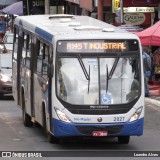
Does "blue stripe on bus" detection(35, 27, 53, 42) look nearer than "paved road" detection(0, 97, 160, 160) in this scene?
No

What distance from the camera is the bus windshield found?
16.5 metres

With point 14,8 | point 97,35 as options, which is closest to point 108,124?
point 97,35

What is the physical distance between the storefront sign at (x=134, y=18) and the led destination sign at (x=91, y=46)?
20966 millimetres

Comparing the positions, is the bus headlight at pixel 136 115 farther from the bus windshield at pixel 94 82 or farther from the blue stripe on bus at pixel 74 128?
the bus windshield at pixel 94 82

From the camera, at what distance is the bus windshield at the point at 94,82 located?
16.5 m

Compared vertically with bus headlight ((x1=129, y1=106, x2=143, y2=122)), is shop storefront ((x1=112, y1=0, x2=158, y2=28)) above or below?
below

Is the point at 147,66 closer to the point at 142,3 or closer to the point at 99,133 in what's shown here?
the point at 142,3

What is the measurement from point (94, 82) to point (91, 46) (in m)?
0.79

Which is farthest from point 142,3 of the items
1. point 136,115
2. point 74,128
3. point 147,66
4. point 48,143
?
point 74,128

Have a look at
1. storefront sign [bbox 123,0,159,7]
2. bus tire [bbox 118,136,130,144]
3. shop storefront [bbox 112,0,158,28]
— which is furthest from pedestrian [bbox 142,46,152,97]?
bus tire [bbox 118,136,130,144]

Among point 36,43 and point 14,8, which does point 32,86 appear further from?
point 14,8

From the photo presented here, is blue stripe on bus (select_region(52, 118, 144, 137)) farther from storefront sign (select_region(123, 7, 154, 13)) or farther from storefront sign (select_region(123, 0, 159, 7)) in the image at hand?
storefront sign (select_region(123, 0, 159, 7))

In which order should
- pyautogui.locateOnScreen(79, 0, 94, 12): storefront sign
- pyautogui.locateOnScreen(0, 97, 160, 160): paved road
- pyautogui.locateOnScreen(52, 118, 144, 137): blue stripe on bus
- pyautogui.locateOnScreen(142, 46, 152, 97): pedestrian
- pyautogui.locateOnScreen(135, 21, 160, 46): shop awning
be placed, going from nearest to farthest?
pyautogui.locateOnScreen(52, 118, 144, 137): blue stripe on bus → pyautogui.locateOnScreen(0, 97, 160, 160): paved road → pyautogui.locateOnScreen(142, 46, 152, 97): pedestrian → pyautogui.locateOnScreen(135, 21, 160, 46): shop awning → pyautogui.locateOnScreen(79, 0, 94, 12): storefront sign

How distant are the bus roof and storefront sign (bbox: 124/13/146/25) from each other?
16994 millimetres
